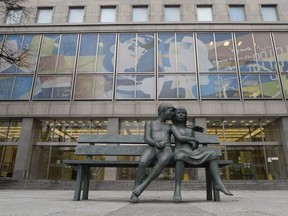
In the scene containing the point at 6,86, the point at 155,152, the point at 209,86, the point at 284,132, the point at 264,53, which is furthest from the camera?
the point at 264,53

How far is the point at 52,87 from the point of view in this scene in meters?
20.3

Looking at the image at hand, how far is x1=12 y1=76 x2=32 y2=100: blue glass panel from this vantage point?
2000cm

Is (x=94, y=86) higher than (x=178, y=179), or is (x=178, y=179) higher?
(x=94, y=86)

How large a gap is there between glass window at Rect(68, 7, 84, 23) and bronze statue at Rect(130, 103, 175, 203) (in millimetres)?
20487

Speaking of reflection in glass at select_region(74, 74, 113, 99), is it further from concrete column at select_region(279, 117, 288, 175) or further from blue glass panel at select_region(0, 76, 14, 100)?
concrete column at select_region(279, 117, 288, 175)

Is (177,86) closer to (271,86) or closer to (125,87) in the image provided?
(125,87)

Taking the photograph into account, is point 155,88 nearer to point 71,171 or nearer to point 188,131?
point 71,171

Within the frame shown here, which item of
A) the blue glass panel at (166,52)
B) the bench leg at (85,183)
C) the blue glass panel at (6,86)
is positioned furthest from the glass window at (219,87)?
the blue glass panel at (6,86)

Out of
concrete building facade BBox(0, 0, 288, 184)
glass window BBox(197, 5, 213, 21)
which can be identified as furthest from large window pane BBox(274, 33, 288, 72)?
glass window BBox(197, 5, 213, 21)

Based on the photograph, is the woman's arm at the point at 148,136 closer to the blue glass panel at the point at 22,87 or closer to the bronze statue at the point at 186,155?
the bronze statue at the point at 186,155

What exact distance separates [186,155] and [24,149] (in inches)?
693

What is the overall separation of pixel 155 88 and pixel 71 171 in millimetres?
9016

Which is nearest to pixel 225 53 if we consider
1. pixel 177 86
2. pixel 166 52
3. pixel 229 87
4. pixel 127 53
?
pixel 229 87

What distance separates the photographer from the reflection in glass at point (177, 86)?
19.7 metres
